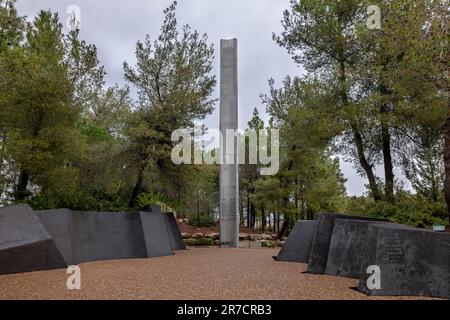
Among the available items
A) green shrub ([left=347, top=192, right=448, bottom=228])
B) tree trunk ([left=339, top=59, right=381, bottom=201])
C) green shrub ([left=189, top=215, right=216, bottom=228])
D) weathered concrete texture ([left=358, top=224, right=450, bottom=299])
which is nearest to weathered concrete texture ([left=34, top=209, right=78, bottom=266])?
weathered concrete texture ([left=358, top=224, right=450, bottom=299])

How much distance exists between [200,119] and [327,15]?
707cm

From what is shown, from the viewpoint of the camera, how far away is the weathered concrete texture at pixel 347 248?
675cm

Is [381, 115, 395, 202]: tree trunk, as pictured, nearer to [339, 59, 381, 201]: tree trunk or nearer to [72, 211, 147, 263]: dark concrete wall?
[339, 59, 381, 201]: tree trunk

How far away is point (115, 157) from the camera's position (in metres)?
14.6

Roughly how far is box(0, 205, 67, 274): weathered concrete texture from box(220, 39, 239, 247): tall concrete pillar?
31.1 ft

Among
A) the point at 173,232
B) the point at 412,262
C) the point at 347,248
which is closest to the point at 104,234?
the point at 173,232

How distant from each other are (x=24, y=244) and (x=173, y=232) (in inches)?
284

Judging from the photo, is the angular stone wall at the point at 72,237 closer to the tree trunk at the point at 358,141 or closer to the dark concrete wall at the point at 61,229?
the dark concrete wall at the point at 61,229

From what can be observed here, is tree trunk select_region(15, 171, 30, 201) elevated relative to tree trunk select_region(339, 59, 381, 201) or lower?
lower

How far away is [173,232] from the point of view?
14219mm

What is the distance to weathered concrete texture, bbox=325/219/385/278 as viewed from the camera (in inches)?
266

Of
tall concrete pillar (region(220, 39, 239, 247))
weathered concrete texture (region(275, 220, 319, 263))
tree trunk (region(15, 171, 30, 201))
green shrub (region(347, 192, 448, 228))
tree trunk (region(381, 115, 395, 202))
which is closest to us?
weathered concrete texture (region(275, 220, 319, 263))
